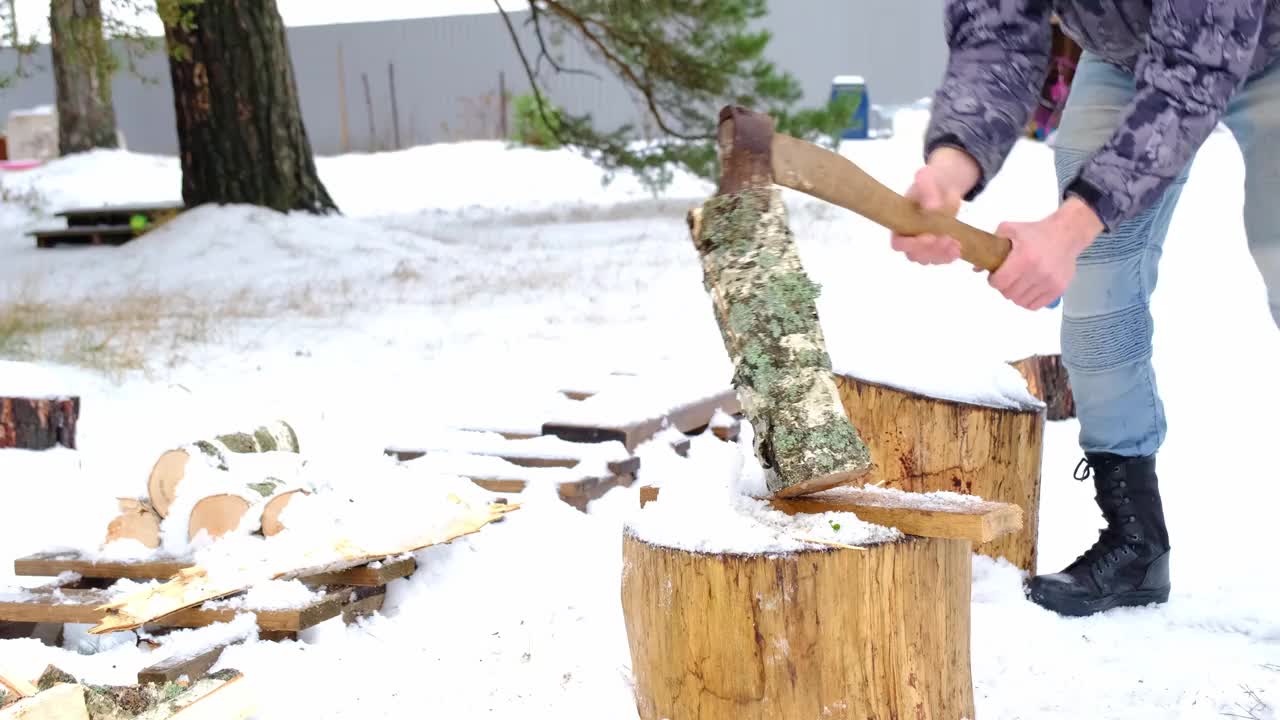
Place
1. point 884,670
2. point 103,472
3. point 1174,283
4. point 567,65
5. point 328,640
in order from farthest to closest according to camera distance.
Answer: point 567,65, point 1174,283, point 103,472, point 328,640, point 884,670

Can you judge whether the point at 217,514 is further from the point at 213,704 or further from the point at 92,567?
the point at 213,704

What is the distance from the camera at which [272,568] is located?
8.38 ft

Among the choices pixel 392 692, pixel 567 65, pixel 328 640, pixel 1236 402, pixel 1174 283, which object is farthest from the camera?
pixel 567 65

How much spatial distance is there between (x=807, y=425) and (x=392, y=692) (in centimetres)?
95

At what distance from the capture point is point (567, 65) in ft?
59.5

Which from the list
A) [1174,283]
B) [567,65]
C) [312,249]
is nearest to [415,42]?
[567,65]

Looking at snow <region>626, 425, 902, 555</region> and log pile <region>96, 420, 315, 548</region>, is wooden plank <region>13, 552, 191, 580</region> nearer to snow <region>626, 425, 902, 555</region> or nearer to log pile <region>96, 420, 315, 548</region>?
log pile <region>96, 420, 315, 548</region>

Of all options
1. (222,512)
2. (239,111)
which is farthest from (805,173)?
(239,111)

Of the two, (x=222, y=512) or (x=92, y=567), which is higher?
(x=222, y=512)

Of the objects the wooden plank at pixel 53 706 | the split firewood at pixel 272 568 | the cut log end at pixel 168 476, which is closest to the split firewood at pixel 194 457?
the cut log end at pixel 168 476

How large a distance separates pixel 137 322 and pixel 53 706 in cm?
446

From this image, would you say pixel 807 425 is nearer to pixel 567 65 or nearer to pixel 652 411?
pixel 652 411

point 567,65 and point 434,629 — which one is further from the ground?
point 567,65

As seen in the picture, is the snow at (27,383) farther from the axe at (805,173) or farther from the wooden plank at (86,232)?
the wooden plank at (86,232)
